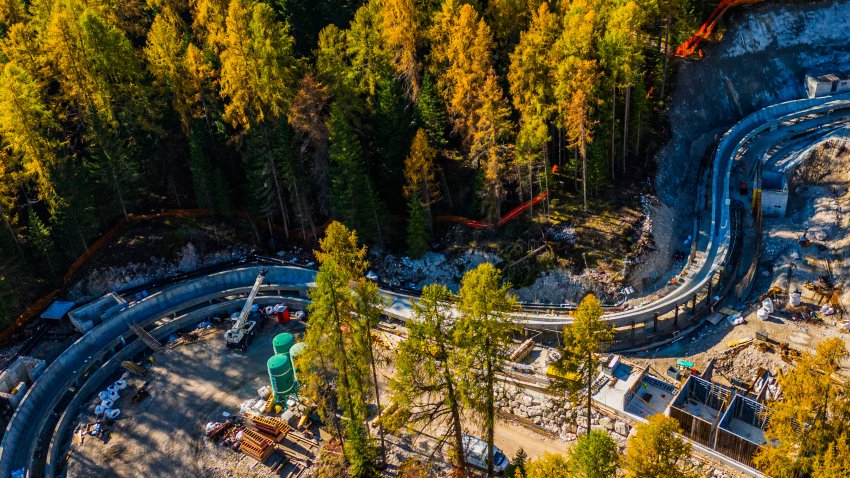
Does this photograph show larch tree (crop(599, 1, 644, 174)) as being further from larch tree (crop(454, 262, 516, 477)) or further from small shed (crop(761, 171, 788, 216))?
larch tree (crop(454, 262, 516, 477))

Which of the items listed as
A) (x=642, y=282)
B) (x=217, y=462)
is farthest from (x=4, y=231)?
(x=642, y=282)

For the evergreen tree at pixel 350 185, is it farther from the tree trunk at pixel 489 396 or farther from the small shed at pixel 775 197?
the small shed at pixel 775 197

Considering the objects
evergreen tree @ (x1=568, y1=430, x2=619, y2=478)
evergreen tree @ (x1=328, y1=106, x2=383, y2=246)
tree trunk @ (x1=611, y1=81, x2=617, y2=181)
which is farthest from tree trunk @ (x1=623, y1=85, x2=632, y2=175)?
evergreen tree @ (x1=568, y1=430, x2=619, y2=478)

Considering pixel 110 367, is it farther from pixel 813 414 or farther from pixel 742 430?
pixel 813 414

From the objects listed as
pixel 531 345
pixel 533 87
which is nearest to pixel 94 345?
pixel 531 345

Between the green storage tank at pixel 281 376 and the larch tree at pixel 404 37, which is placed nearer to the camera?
the green storage tank at pixel 281 376

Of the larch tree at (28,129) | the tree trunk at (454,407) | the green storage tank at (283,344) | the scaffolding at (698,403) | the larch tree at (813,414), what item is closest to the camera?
the larch tree at (813,414)

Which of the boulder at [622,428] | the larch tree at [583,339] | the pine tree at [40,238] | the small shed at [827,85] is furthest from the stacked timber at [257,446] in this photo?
the small shed at [827,85]
